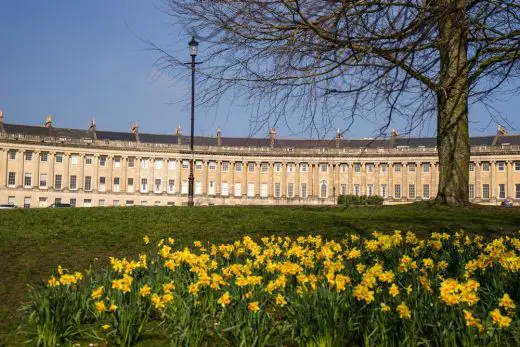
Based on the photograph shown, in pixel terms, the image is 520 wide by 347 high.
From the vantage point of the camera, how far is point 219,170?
103062 millimetres

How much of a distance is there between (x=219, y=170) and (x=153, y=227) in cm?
8871

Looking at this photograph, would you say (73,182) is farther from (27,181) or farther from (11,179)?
(11,179)

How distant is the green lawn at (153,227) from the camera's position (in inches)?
442

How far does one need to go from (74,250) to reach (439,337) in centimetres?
880

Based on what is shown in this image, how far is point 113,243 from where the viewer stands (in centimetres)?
1273

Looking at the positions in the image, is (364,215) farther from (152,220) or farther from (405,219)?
(152,220)

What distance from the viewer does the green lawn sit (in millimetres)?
11219

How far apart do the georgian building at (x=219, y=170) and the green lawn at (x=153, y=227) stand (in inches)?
3025

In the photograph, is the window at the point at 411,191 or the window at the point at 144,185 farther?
the window at the point at 144,185

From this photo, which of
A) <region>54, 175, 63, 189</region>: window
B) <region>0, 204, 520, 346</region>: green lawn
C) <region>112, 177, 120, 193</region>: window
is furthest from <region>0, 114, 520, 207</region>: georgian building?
<region>0, 204, 520, 346</region>: green lawn

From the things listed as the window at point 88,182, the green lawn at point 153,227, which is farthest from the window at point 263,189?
the green lawn at point 153,227

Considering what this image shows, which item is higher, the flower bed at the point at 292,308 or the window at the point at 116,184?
the window at the point at 116,184

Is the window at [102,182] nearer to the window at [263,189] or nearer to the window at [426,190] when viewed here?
the window at [263,189]

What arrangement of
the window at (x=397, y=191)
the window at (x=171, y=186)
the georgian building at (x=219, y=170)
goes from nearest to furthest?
the georgian building at (x=219, y=170) < the window at (x=397, y=191) < the window at (x=171, y=186)
